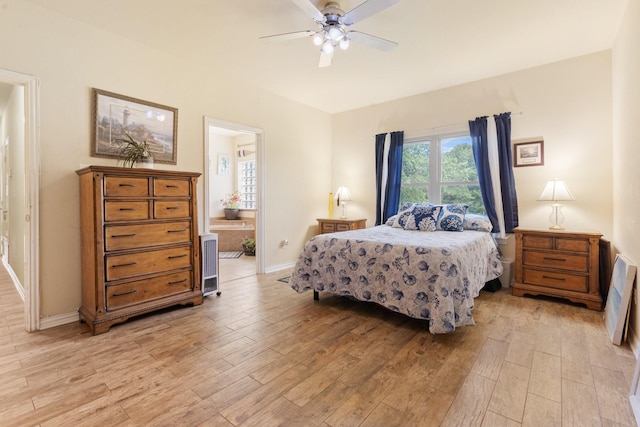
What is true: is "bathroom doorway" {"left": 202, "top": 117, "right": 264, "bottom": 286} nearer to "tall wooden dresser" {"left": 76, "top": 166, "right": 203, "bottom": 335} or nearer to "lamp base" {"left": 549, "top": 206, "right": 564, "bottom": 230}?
"tall wooden dresser" {"left": 76, "top": 166, "right": 203, "bottom": 335}

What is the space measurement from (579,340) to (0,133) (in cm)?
799

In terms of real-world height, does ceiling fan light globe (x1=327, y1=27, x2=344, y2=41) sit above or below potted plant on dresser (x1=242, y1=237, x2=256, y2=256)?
above

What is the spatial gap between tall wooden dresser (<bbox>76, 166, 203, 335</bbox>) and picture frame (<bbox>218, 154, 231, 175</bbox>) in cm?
438

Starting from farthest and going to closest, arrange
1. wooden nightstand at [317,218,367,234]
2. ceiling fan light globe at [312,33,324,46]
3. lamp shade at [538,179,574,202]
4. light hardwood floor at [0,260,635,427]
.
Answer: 1. wooden nightstand at [317,218,367,234]
2. lamp shade at [538,179,574,202]
3. ceiling fan light globe at [312,33,324,46]
4. light hardwood floor at [0,260,635,427]

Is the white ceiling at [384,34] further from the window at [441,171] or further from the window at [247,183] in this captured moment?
the window at [247,183]

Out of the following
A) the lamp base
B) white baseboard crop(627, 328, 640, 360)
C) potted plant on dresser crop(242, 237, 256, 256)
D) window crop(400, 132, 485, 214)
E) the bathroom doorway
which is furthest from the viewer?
the bathroom doorway

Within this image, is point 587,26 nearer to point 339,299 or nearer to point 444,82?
point 444,82

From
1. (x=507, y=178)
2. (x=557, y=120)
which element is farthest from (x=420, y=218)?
(x=557, y=120)

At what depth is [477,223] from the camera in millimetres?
3635

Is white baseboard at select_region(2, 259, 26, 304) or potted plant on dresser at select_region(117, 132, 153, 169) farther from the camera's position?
white baseboard at select_region(2, 259, 26, 304)

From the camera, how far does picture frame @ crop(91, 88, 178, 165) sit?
2752 mm

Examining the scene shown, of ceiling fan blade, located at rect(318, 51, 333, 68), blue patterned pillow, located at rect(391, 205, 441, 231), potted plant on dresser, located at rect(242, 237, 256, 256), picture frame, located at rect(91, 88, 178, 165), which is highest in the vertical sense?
ceiling fan blade, located at rect(318, 51, 333, 68)

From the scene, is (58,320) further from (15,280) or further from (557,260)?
Result: (557,260)

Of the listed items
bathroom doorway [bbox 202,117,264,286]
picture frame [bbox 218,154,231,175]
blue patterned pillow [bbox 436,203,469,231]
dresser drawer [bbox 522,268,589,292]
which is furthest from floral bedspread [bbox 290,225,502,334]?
picture frame [bbox 218,154,231,175]
